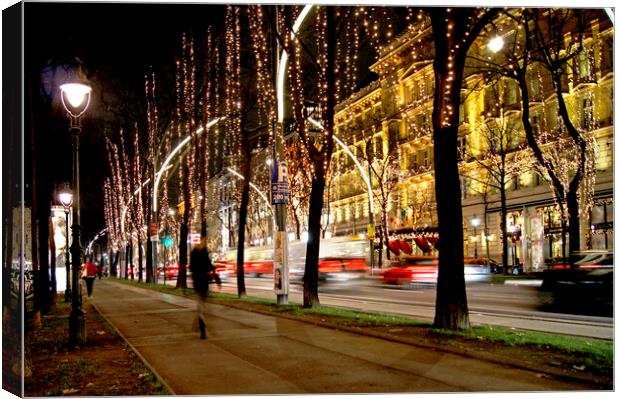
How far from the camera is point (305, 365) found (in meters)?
9.30

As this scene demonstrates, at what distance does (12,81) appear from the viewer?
8258mm

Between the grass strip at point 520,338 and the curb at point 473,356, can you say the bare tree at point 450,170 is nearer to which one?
the grass strip at point 520,338

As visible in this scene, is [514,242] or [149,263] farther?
[514,242]

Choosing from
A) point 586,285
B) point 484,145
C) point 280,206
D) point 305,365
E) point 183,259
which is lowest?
point 305,365

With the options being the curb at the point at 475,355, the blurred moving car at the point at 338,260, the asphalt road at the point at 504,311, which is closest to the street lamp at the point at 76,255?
the curb at the point at 475,355

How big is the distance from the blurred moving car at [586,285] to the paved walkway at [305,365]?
8459 millimetres

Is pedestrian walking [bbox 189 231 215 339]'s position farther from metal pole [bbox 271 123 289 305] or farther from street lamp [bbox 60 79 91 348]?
metal pole [bbox 271 123 289 305]

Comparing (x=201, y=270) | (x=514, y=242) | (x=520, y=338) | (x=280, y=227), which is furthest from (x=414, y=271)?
(x=514, y=242)

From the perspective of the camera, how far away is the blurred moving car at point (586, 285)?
1781 centimetres

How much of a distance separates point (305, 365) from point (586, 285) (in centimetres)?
1180

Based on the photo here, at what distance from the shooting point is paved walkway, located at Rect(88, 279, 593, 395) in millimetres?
7883

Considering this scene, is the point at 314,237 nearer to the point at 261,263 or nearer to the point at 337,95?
the point at 337,95

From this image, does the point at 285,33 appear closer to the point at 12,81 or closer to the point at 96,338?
the point at 96,338

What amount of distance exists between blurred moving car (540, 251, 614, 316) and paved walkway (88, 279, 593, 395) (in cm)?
846
